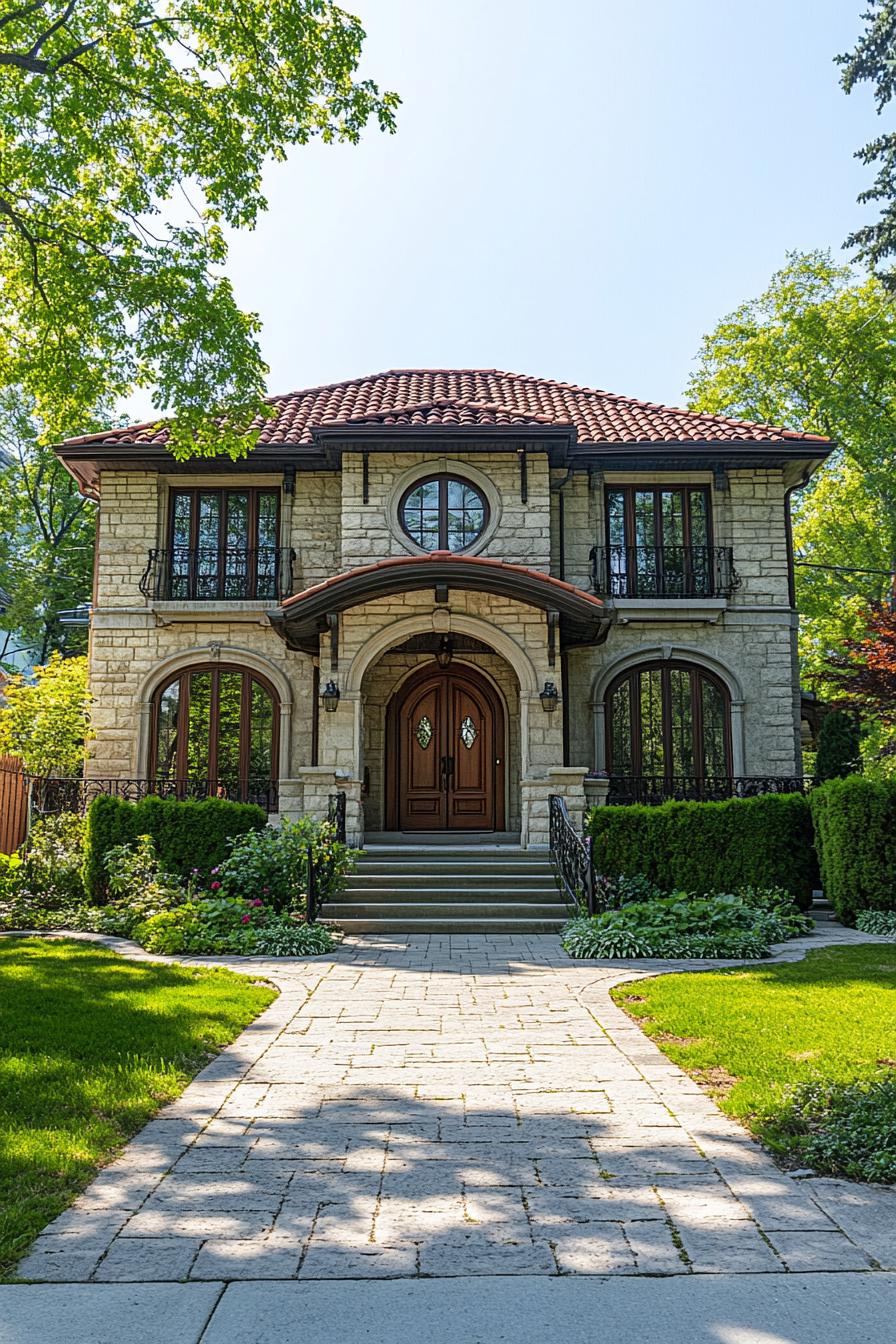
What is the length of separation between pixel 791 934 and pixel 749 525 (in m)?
8.41

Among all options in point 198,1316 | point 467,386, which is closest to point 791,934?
point 198,1316

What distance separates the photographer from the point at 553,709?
1443cm

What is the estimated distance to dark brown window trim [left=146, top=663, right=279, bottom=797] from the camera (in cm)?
1716

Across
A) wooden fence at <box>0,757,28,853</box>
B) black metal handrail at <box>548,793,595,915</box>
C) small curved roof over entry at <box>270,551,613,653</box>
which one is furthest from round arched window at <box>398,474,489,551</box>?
wooden fence at <box>0,757,28,853</box>

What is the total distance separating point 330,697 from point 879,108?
14.3m

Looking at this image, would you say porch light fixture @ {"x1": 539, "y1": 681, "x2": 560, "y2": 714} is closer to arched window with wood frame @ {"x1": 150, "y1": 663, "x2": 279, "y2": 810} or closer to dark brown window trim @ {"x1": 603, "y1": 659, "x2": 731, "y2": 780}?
dark brown window trim @ {"x1": 603, "y1": 659, "x2": 731, "y2": 780}

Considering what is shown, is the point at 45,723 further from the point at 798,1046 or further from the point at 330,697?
the point at 798,1046

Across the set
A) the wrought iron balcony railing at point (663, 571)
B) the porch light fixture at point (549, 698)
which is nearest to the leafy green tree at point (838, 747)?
→ the wrought iron balcony railing at point (663, 571)

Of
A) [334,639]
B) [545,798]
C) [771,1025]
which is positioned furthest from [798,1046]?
[334,639]

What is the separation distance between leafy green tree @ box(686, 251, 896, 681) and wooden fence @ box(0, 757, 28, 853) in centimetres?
1799

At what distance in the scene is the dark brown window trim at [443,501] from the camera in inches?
659

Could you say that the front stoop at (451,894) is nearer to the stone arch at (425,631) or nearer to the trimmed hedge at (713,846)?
the trimmed hedge at (713,846)

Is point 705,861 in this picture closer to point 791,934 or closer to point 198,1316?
point 791,934

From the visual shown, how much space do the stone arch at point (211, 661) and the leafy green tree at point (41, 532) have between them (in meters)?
9.72
